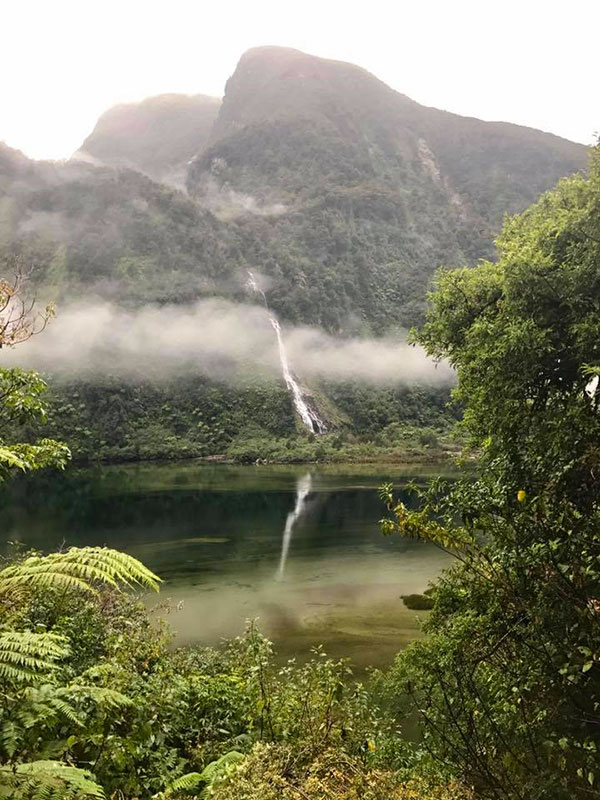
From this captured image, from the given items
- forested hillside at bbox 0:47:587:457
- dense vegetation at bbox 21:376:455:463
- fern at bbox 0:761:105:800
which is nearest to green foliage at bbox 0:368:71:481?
fern at bbox 0:761:105:800

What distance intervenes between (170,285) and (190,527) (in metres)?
113

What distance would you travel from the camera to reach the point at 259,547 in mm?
30266

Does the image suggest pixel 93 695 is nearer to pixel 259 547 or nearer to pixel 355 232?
pixel 259 547

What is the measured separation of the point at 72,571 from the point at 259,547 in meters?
26.9

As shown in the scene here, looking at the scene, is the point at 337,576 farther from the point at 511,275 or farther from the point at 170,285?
the point at 170,285

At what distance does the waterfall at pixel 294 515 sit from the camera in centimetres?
2753

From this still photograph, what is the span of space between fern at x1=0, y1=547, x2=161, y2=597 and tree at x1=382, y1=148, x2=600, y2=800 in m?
2.81

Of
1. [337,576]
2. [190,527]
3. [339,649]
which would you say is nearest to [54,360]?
[190,527]

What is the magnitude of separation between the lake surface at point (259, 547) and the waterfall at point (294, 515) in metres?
0.11

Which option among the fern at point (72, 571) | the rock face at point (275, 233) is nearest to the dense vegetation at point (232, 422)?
the rock face at point (275, 233)

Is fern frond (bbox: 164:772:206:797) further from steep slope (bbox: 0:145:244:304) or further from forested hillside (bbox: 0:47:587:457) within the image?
steep slope (bbox: 0:145:244:304)

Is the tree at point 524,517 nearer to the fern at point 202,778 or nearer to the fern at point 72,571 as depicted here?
the fern at point 202,778

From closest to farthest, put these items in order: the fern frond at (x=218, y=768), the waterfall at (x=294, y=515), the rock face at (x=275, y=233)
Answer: the fern frond at (x=218, y=768) → the waterfall at (x=294, y=515) → the rock face at (x=275, y=233)

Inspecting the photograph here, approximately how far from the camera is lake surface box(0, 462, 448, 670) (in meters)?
18.0
